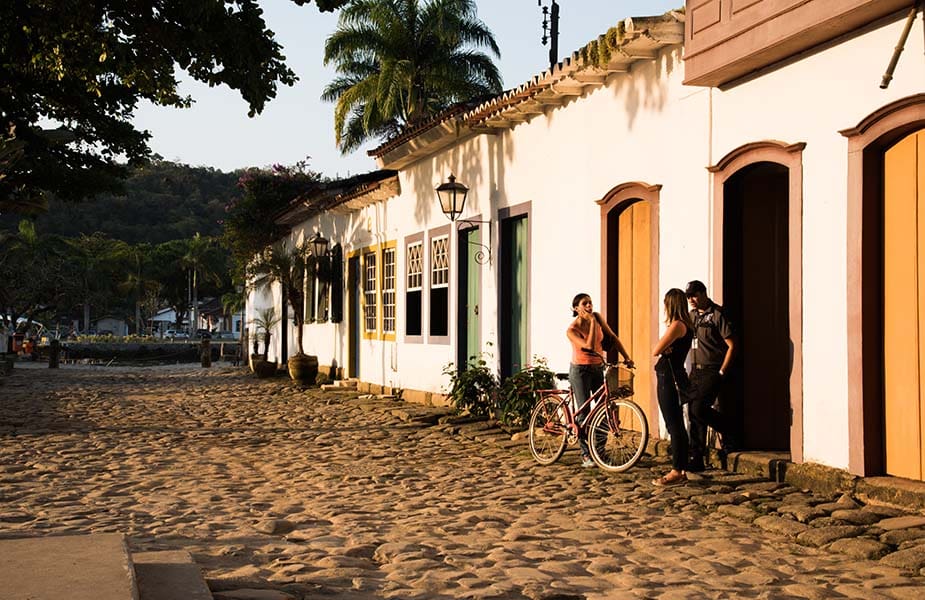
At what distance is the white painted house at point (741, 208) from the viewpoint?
7.43 meters

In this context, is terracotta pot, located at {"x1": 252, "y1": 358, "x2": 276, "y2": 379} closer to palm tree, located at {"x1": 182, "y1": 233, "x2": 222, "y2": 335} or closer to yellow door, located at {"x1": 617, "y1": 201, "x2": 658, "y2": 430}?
yellow door, located at {"x1": 617, "y1": 201, "x2": 658, "y2": 430}

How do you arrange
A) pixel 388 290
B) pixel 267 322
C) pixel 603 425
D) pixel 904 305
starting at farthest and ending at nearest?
pixel 267 322
pixel 388 290
pixel 603 425
pixel 904 305


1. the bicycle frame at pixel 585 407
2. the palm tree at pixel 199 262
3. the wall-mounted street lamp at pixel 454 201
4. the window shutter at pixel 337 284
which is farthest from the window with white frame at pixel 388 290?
the palm tree at pixel 199 262

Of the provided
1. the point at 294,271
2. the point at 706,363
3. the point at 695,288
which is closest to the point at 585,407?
the point at 706,363

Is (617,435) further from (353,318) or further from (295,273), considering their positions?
(295,273)

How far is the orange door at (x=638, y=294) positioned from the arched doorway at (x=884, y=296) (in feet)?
9.23

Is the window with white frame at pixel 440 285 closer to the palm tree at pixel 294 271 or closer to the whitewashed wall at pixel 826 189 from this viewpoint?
the palm tree at pixel 294 271

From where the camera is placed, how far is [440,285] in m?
16.3

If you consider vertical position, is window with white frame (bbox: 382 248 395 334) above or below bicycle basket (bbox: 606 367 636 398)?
above

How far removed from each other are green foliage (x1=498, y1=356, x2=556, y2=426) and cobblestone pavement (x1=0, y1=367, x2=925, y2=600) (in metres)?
0.27

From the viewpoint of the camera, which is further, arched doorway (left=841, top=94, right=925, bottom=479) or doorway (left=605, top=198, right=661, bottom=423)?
doorway (left=605, top=198, right=661, bottom=423)

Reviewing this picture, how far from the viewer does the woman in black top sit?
8375 millimetres

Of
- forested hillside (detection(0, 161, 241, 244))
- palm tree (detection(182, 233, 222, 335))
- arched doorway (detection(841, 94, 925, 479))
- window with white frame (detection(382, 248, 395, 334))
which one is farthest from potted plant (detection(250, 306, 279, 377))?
forested hillside (detection(0, 161, 241, 244))

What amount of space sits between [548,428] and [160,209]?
7931cm
